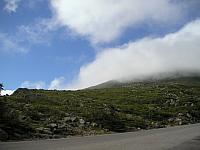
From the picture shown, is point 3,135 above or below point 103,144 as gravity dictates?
above

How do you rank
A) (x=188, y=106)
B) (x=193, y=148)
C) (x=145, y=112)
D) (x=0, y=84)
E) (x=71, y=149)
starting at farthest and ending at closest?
(x=188, y=106) → (x=145, y=112) → (x=0, y=84) → (x=193, y=148) → (x=71, y=149)

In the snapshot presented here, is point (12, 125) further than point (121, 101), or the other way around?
point (121, 101)

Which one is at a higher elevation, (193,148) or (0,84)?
(0,84)

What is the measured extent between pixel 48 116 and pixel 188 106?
45969mm

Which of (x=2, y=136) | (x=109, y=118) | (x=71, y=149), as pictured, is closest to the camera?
(x=71, y=149)

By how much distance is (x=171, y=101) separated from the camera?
301 ft

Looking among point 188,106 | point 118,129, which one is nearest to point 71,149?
point 118,129

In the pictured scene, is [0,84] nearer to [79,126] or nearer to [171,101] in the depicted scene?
[79,126]

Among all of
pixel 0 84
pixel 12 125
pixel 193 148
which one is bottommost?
pixel 193 148

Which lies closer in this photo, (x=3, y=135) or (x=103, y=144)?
(x=103, y=144)

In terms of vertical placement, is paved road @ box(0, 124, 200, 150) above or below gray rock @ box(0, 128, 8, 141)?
below

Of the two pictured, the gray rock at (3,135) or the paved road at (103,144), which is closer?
the paved road at (103,144)

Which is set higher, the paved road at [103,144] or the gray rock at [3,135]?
the gray rock at [3,135]

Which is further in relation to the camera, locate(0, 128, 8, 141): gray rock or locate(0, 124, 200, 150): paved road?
locate(0, 128, 8, 141): gray rock
